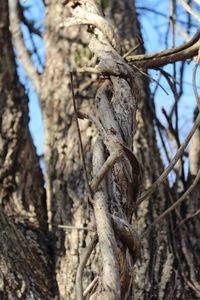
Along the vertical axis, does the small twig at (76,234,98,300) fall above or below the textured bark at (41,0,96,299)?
below

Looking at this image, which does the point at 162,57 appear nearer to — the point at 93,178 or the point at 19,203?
the point at 93,178

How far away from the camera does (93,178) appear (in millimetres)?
748

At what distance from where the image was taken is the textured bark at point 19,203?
122 cm

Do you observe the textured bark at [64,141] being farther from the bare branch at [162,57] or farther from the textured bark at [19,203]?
the bare branch at [162,57]

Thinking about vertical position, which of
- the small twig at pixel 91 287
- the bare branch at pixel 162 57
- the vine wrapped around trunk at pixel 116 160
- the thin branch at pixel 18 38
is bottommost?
the small twig at pixel 91 287

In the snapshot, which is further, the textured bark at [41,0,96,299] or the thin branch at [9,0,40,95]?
the thin branch at [9,0,40,95]

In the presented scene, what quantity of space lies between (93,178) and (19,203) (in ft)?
2.51

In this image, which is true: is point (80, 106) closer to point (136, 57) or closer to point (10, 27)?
point (10, 27)

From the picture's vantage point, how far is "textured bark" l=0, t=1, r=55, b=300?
122 centimetres

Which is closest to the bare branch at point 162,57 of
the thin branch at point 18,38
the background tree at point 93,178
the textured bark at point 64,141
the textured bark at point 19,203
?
the background tree at point 93,178

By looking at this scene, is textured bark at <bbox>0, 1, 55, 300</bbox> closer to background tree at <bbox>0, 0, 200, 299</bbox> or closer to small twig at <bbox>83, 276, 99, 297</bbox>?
background tree at <bbox>0, 0, 200, 299</bbox>

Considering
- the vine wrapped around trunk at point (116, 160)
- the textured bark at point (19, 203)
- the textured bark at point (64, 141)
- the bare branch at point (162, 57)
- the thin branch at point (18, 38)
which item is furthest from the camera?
the thin branch at point (18, 38)

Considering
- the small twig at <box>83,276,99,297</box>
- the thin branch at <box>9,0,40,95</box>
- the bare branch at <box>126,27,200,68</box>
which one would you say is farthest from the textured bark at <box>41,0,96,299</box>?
the small twig at <box>83,276,99,297</box>

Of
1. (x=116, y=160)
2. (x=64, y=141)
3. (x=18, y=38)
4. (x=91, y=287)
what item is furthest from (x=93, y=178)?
(x=18, y=38)
